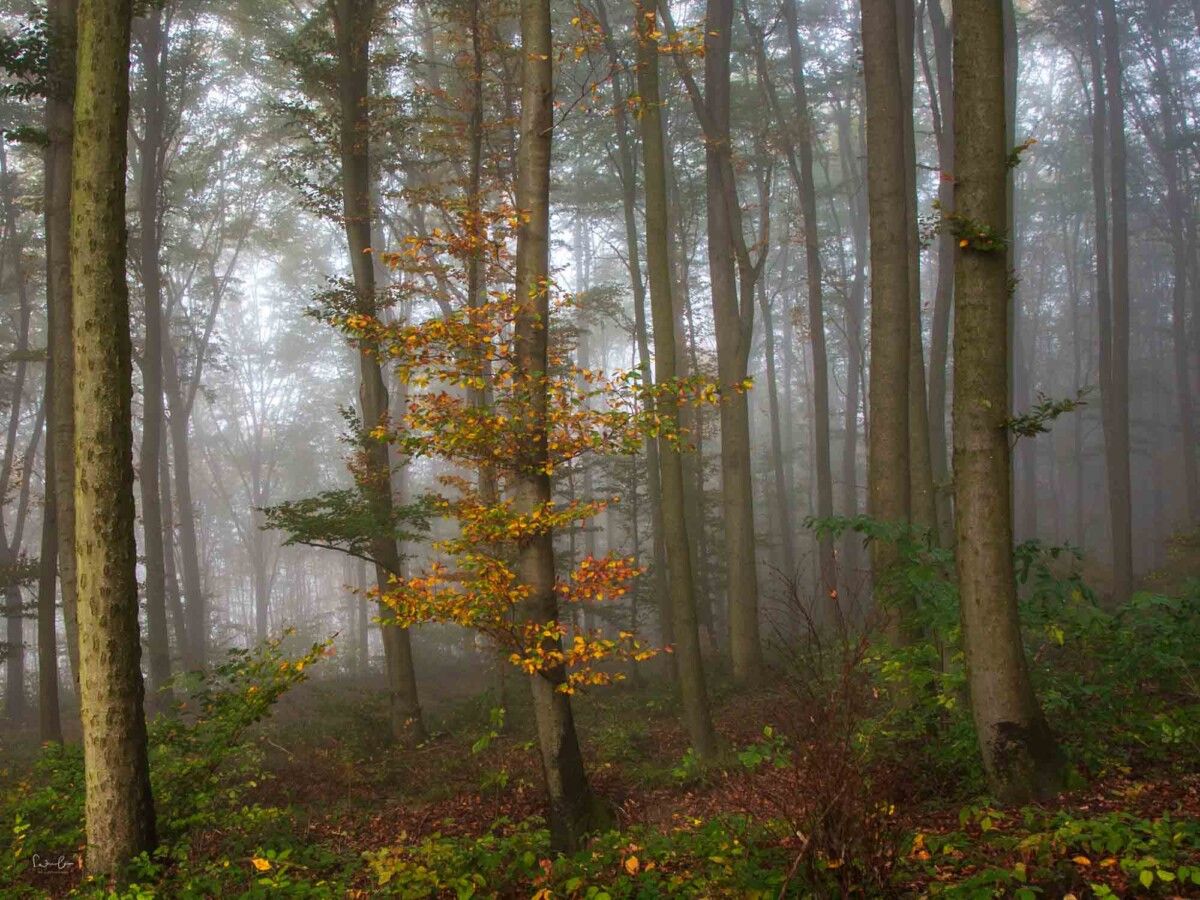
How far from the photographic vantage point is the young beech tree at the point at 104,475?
502cm

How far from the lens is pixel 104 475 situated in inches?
199

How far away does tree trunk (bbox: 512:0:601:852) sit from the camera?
7027mm

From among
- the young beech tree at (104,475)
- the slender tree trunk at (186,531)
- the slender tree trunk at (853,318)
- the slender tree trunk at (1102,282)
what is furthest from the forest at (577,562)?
the slender tree trunk at (853,318)

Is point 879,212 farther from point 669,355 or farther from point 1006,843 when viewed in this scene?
point 1006,843

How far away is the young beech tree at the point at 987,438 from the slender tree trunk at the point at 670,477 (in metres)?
3.98

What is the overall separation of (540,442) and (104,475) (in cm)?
334

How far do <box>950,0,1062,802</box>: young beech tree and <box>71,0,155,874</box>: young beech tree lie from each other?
5.60m

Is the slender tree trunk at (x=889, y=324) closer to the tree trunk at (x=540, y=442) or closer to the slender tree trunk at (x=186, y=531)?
the tree trunk at (x=540, y=442)

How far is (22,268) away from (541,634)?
690 inches

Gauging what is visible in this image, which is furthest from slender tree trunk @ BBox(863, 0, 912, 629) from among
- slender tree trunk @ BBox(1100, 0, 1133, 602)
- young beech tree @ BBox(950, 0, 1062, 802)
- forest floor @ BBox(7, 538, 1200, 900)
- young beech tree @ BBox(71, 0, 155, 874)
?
Result: slender tree trunk @ BBox(1100, 0, 1133, 602)

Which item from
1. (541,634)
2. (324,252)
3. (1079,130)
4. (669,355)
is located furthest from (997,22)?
(1079,130)

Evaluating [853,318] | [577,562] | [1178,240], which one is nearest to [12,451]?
[577,562]
